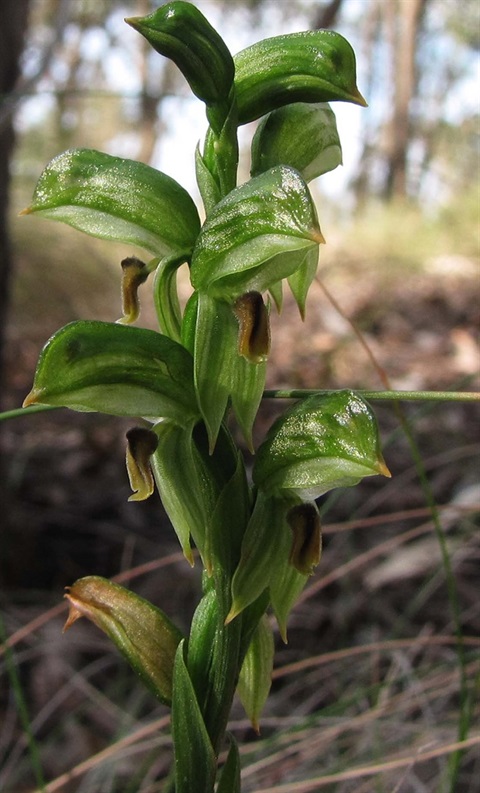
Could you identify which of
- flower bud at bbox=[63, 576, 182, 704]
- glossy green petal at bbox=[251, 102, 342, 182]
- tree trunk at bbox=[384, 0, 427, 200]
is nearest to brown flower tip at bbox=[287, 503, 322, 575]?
flower bud at bbox=[63, 576, 182, 704]

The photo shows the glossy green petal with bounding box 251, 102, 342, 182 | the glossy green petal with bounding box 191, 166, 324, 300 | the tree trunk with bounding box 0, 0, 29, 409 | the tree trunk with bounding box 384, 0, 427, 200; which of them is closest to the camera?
the glossy green petal with bounding box 191, 166, 324, 300

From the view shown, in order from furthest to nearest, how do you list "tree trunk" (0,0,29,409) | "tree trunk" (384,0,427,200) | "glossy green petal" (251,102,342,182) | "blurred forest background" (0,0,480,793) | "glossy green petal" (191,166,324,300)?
"tree trunk" (384,0,427,200) → "tree trunk" (0,0,29,409) → "blurred forest background" (0,0,480,793) → "glossy green petal" (251,102,342,182) → "glossy green petal" (191,166,324,300)

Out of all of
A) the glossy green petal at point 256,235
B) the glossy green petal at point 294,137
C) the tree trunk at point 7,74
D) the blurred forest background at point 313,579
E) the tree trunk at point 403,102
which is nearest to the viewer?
the glossy green petal at point 256,235

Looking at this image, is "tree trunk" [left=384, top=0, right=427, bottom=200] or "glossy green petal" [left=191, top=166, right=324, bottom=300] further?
"tree trunk" [left=384, top=0, right=427, bottom=200]

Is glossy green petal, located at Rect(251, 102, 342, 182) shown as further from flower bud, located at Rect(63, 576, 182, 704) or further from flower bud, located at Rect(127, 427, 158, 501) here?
flower bud, located at Rect(63, 576, 182, 704)

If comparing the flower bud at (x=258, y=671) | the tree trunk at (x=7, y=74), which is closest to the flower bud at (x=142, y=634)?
the flower bud at (x=258, y=671)

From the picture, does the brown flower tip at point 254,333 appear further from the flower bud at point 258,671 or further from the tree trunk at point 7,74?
the tree trunk at point 7,74

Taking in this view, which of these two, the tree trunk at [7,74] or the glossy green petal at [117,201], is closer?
the glossy green petal at [117,201]

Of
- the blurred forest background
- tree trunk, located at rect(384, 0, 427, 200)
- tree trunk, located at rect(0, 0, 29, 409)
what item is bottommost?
the blurred forest background

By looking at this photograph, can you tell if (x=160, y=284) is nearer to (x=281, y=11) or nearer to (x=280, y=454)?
(x=280, y=454)
